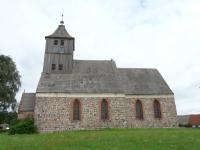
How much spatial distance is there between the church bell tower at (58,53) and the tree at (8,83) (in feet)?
39.6

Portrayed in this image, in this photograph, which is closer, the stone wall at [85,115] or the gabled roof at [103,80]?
the stone wall at [85,115]

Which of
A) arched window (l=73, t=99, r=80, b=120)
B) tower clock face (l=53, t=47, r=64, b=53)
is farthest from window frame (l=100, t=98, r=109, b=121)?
tower clock face (l=53, t=47, r=64, b=53)

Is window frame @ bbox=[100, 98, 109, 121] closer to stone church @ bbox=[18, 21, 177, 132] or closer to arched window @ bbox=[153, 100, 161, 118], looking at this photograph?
stone church @ bbox=[18, 21, 177, 132]

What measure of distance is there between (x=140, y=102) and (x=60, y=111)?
1035cm

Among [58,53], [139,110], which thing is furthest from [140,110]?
[58,53]

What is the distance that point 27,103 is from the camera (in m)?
31.3

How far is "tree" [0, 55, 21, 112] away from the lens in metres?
39.1

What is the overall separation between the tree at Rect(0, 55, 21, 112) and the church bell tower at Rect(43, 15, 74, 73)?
1206cm

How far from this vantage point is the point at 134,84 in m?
32.0

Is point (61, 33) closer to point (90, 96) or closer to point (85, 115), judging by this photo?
point (90, 96)

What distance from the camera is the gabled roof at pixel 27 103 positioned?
99.6ft

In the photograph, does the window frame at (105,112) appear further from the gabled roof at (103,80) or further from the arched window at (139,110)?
the arched window at (139,110)

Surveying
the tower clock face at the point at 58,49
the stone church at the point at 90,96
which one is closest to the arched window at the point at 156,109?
Answer: the stone church at the point at 90,96

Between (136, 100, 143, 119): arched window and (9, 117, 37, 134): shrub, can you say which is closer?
(9, 117, 37, 134): shrub
